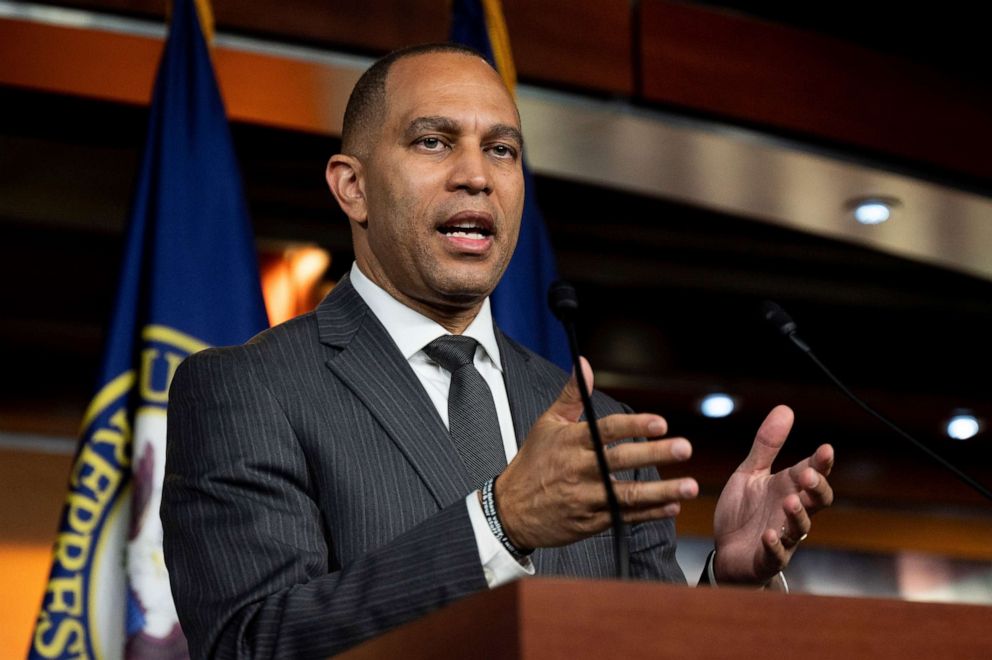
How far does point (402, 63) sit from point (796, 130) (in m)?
2.59

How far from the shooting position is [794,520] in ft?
5.32

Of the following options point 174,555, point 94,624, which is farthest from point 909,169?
point 174,555

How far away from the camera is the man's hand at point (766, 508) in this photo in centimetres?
161

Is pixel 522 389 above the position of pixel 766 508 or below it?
above

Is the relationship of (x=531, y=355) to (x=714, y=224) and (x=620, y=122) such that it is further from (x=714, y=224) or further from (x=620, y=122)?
(x=714, y=224)

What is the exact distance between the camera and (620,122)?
4.22 meters

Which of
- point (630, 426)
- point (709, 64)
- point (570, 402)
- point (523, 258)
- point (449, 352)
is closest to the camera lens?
point (630, 426)

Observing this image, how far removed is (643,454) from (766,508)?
0.53m

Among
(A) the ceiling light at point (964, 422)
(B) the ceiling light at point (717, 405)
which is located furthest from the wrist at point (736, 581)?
(A) the ceiling light at point (964, 422)

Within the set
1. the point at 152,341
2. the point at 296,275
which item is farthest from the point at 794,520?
the point at 296,275

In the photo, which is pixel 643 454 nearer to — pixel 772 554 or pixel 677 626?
pixel 677 626

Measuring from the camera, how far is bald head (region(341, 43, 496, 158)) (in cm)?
206

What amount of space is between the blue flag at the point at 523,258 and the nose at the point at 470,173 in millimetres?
1587

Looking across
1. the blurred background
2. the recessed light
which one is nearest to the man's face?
the blurred background
